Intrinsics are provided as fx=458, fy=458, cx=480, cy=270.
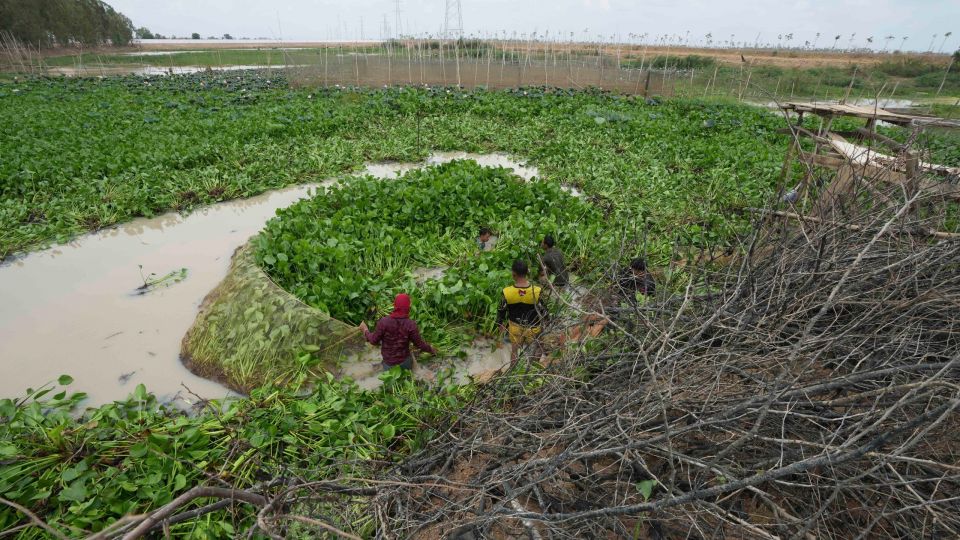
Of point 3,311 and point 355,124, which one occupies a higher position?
point 355,124

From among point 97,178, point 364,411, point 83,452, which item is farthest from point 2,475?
point 97,178

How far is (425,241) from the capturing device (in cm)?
697

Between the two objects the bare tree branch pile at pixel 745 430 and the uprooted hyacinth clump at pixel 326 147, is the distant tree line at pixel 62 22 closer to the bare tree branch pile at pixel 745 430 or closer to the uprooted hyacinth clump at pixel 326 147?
the uprooted hyacinth clump at pixel 326 147

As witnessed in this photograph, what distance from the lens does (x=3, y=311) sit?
18.6 ft

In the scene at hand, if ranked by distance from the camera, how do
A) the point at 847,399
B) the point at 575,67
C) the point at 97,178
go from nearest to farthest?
the point at 847,399 < the point at 97,178 < the point at 575,67

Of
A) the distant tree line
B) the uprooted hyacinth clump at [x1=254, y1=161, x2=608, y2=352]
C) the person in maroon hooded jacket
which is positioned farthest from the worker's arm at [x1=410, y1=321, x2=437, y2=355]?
the distant tree line

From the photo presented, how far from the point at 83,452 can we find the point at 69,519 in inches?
26.8

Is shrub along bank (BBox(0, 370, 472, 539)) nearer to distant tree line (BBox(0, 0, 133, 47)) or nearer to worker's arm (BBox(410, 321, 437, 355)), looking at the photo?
worker's arm (BBox(410, 321, 437, 355))

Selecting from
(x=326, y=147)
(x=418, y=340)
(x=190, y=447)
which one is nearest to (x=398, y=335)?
(x=418, y=340)

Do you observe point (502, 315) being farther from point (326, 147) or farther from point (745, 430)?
point (326, 147)

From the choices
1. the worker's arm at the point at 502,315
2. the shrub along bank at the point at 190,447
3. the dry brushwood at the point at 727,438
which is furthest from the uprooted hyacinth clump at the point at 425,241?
the dry brushwood at the point at 727,438

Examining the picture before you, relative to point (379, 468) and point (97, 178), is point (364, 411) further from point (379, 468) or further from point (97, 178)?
point (97, 178)

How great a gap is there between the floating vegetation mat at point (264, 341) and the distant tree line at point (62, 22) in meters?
44.9

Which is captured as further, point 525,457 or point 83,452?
point 83,452
